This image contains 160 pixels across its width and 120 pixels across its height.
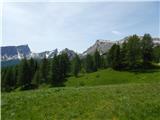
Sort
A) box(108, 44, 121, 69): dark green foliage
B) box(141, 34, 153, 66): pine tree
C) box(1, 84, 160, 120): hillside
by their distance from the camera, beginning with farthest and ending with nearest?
box(141, 34, 153, 66): pine tree → box(108, 44, 121, 69): dark green foliage → box(1, 84, 160, 120): hillside

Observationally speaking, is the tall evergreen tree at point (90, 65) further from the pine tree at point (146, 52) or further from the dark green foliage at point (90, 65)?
the pine tree at point (146, 52)

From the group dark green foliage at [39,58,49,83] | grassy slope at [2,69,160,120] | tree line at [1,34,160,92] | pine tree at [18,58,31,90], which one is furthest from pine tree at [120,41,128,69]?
grassy slope at [2,69,160,120]

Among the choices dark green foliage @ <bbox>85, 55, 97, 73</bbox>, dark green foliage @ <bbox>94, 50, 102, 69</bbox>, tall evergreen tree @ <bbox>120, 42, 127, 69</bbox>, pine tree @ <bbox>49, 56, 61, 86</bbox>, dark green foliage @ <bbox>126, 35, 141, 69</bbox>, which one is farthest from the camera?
dark green foliage @ <bbox>94, 50, 102, 69</bbox>

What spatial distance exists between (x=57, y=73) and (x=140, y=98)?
8897 centimetres

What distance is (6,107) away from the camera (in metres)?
22.8

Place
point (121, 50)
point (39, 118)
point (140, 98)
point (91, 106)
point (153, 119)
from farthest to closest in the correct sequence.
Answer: point (121, 50) < point (140, 98) < point (91, 106) < point (39, 118) < point (153, 119)

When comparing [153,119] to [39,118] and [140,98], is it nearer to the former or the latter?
[140,98]

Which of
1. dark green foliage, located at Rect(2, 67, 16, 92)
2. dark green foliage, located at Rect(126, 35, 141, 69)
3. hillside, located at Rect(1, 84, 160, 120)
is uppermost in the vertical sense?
dark green foliage, located at Rect(126, 35, 141, 69)

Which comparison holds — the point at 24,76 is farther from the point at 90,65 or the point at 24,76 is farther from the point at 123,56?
the point at 123,56

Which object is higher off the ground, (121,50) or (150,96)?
(121,50)

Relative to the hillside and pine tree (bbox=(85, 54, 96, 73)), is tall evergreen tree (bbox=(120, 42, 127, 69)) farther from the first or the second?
the hillside

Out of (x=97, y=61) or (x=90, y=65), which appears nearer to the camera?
(x=90, y=65)

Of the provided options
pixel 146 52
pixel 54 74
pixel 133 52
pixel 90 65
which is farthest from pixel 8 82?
pixel 146 52

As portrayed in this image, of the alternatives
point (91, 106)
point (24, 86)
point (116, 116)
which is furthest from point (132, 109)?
point (24, 86)
